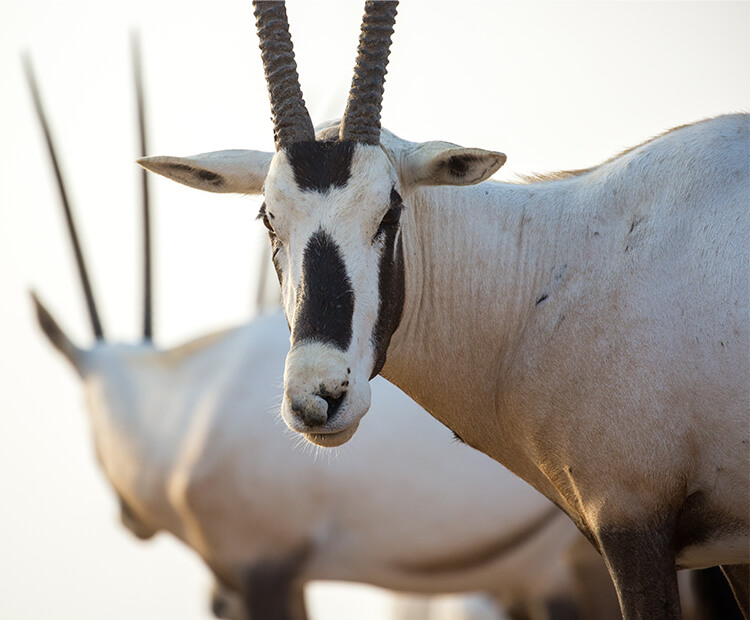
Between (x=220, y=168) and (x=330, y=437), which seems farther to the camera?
(x=220, y=168)

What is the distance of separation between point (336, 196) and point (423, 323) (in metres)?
0.64

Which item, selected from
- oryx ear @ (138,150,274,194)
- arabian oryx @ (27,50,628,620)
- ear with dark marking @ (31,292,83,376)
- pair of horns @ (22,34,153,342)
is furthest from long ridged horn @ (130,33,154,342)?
oryx ear @ (138,150,274,194)

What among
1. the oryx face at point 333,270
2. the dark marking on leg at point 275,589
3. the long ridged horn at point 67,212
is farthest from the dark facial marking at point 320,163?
the long ridged horn at point 67,212

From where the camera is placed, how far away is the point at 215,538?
22.1 feet

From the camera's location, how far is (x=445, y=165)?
340 centimetres

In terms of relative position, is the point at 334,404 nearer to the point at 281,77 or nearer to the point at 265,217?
the point at 265,217

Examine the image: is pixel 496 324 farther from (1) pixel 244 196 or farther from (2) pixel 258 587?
(2) pixel 258 587

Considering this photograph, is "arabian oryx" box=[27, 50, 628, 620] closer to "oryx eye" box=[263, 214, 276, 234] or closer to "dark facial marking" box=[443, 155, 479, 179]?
"oryx eye" box=[263, 214, 276, 234]

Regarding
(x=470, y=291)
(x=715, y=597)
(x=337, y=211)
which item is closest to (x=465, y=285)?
(x=470, y=291)

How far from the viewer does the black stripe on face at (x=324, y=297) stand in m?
3.03

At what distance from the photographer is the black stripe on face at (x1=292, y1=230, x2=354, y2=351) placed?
3.03 m

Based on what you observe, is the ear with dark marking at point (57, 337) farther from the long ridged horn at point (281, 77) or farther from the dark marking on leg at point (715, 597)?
the long ridged horn at point (281, 77)

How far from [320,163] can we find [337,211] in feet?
0.62

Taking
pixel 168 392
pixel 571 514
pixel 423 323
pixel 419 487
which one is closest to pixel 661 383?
pixel 571 514
